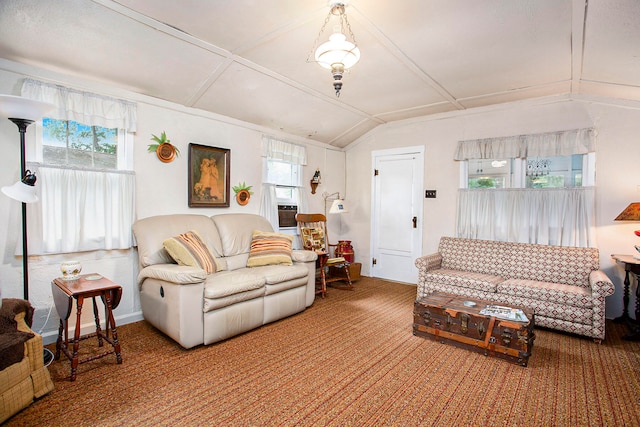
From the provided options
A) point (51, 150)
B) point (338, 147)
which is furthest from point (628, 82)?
point (51, 150)

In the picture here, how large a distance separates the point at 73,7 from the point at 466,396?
3804mm

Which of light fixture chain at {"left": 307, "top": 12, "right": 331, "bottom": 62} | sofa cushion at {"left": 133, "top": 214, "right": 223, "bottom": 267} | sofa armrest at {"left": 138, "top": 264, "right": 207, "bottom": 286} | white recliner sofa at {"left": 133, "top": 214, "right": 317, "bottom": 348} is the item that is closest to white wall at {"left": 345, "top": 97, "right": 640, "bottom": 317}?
white recliner sofa at {"left": 133, "top": 214, "right": 317, "bottom": 348}

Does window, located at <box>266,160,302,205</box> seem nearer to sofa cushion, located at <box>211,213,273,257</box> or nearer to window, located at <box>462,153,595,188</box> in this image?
sofa cushion, located at <box>211,213,273,257</box>

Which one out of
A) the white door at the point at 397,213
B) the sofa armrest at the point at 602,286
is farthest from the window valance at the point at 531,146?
the sofa armrest at the point at 602,286

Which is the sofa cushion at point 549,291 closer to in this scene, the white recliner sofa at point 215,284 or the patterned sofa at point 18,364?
the white recliner sofa at point 215,284

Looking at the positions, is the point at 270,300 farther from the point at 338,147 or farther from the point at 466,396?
the point at 338,147

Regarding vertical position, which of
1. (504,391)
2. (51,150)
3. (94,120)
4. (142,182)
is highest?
(94,120)

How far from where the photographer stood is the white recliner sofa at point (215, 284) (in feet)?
8.63

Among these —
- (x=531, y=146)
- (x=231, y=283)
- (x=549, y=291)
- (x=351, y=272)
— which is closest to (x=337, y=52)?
(x=231, y=283)

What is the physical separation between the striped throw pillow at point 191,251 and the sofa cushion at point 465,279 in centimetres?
255

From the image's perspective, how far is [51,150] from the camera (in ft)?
9.07

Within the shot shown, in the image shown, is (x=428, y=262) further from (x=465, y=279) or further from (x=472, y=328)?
(x=472, y=328)

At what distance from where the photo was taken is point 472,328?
2699 millimetres

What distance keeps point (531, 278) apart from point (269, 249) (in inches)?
121
